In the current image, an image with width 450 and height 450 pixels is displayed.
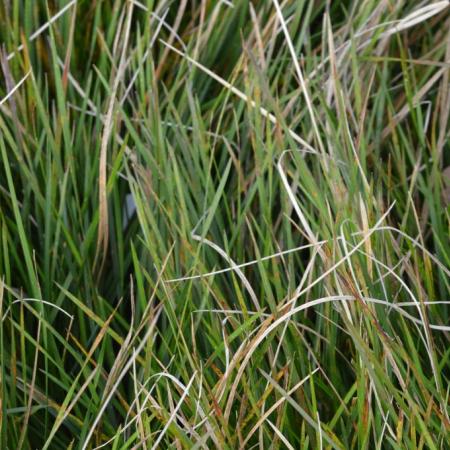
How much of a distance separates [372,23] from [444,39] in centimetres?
10

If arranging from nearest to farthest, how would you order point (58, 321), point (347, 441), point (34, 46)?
point (347, 441)
point (58, 321)
point (34, 46)

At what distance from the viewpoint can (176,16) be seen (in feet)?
3.90

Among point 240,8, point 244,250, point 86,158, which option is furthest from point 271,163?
point 240,8

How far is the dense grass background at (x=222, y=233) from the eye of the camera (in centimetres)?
80

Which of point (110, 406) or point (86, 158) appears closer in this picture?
point (110, 406)

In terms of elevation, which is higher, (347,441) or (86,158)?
(86,158)

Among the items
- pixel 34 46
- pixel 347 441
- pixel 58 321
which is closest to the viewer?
pixel 347 441

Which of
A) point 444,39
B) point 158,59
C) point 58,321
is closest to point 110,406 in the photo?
point 58,321

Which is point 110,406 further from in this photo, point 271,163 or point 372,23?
point 372,23

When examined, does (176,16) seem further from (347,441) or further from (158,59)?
(347,441)

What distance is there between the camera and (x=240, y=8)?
1166mm

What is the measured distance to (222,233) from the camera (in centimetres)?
95

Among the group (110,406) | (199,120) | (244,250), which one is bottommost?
(110,406)

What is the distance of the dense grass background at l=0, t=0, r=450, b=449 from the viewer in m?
0.80
